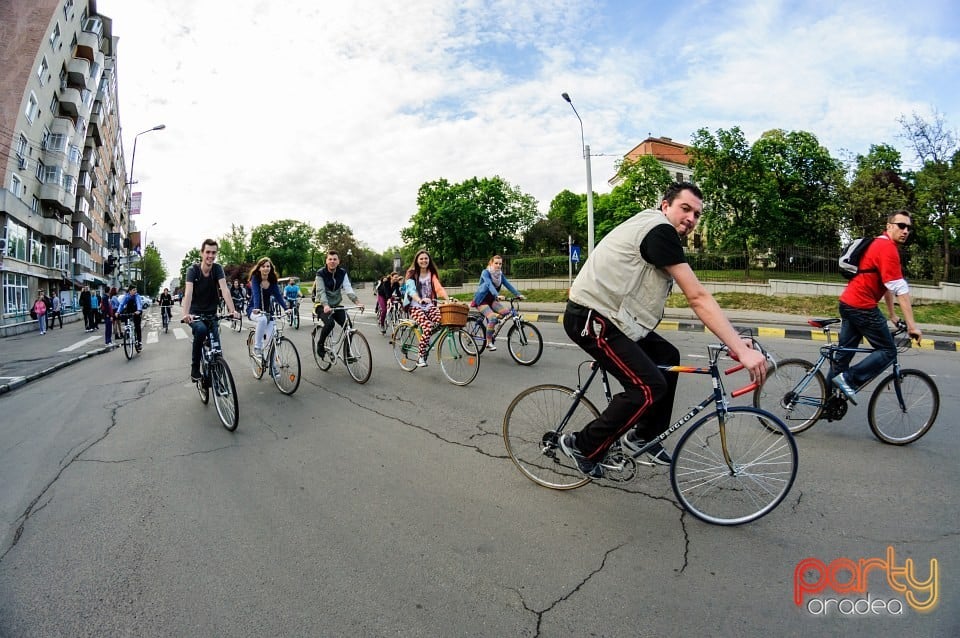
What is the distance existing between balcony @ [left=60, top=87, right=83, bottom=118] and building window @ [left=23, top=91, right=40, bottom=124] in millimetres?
5936

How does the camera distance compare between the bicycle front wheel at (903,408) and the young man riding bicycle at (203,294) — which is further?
the young man riding bicycle at (203,294)

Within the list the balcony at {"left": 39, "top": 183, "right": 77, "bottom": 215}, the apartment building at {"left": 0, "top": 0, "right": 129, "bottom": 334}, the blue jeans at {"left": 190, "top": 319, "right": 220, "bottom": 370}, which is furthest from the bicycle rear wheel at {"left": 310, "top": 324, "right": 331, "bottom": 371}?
the balcony at {"left": 39, "top": 183, "right": 77, "bottom": 215}

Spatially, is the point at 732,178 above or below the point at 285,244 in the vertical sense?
below

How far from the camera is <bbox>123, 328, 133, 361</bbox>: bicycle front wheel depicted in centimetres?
1170

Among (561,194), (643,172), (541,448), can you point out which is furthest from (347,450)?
(561,194)

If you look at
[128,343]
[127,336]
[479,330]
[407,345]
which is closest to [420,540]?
[407,345]

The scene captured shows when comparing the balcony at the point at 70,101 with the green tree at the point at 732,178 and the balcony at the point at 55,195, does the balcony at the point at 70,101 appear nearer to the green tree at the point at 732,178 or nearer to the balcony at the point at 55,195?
the balcony at the point at 55,195

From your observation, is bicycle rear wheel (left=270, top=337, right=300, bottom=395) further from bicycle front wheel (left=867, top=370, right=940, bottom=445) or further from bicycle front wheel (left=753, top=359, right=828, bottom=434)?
bicycle front wheel (left=867, top=370, right=940, bottom=445)

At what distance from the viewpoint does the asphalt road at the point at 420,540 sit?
91.5 inches

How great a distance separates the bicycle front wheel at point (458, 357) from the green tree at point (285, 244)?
9648cm

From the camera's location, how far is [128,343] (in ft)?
39.9

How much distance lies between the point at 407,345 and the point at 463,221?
1876 inches

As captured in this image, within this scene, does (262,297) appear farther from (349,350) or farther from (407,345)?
(407,345)

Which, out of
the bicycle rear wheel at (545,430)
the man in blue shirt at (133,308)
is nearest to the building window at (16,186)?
the man in blue shirt at (133,308)
